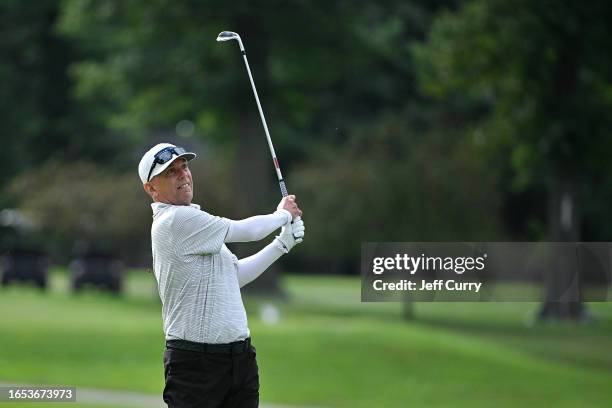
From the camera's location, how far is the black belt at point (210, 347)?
6762mm

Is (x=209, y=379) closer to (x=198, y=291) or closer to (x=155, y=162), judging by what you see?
(x=198, y=291)

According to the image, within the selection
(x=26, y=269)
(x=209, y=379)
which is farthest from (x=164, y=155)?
(x=26, y=269)

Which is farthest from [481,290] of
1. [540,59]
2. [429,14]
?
[429,14]

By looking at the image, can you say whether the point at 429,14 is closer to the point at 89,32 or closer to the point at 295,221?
the point at 89,32

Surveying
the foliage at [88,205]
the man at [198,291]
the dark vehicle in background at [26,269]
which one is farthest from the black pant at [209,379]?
the dark vehicle in background at [26,269]

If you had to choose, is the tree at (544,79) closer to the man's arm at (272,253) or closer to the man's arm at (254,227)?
the man's arm at (272,253)

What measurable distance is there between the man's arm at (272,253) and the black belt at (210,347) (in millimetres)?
412

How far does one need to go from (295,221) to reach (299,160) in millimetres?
47509

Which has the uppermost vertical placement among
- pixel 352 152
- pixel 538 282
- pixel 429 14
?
pixel 429 14

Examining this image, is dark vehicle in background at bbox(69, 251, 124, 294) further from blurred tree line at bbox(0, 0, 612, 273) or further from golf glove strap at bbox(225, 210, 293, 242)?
golf glove strap at bbox(225, 210, 293, 242)

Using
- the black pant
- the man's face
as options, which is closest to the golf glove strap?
the man's face

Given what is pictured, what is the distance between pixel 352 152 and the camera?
34562 mm

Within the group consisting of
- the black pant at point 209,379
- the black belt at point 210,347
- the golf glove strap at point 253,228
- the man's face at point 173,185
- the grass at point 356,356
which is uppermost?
the grass at point 356,356

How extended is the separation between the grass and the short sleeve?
12.9 metres
